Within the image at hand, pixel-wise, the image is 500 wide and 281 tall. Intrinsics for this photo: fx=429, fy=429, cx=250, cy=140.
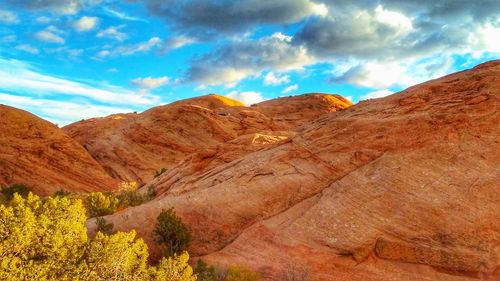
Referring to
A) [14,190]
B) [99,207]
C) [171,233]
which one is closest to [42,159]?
[14,190]

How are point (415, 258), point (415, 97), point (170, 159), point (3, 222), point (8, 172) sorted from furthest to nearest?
point (170, 159) → point (8, 172) → point (415, 97) → point (415, 258) → point (3, 222)

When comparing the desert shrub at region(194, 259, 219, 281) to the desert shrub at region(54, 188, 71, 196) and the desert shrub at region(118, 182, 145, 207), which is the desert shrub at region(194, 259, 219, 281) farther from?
the desert shrub at region(54, 188, 71, 196)

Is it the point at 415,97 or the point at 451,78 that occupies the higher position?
the point at 451,78

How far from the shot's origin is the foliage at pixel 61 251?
507 inches

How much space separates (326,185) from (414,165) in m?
4.69

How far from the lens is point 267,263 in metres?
20.5

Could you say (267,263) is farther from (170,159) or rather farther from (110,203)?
(170,159)

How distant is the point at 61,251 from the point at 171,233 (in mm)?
9014

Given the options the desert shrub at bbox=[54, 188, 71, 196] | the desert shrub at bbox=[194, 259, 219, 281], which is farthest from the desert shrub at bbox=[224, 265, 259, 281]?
the desert shrub at bbox=[54, 188, 71, 196]

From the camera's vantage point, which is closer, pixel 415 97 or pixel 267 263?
pixel 267 263

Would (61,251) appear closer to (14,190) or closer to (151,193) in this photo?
(151,193)

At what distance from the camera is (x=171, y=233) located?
22.5m

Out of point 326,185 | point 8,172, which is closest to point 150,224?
point 326,185

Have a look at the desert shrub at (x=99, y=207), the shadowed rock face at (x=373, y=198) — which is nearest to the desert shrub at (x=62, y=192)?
the desert shrub at (x=99, y=207)
